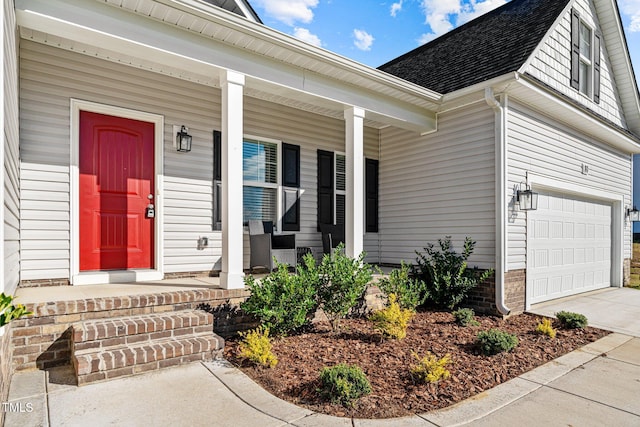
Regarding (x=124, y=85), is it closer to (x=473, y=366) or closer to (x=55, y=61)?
(x=55, y=61)

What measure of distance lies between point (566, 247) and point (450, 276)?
9.18ft

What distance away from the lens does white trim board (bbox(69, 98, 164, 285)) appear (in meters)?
4.33

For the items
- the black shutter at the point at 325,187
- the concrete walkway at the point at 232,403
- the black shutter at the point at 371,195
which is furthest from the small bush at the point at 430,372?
the black shutter at the point at 371,195

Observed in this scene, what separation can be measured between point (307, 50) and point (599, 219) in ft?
23.1

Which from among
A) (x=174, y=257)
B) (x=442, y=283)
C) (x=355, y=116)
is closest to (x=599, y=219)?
(x=442, y=283)

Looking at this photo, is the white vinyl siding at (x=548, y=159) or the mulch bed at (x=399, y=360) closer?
the mulch bed at (x=399, y=360)

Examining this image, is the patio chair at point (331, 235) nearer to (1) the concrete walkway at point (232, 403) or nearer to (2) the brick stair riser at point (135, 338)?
(2) the brick stair riser at point (135, 338)

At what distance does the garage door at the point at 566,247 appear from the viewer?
6055mm

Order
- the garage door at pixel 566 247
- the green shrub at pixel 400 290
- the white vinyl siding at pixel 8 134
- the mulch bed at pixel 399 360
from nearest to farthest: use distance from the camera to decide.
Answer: the white vinyl siding at pixel 8 134 → the mulch bed at pixel 399 360 → the green shrub at pixel 400 290 → the garage door at pixel 566 247

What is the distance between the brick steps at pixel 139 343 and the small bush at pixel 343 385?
3.84 ft

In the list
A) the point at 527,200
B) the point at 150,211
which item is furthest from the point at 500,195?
the point at 150,211

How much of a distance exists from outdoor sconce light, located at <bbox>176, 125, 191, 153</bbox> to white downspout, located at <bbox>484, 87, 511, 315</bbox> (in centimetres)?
416

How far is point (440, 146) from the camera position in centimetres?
627

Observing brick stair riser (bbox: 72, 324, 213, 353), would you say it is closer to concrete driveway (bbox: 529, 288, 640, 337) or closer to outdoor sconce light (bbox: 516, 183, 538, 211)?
outdoor sconce light (bbox: 516, 183, 538, 211)
